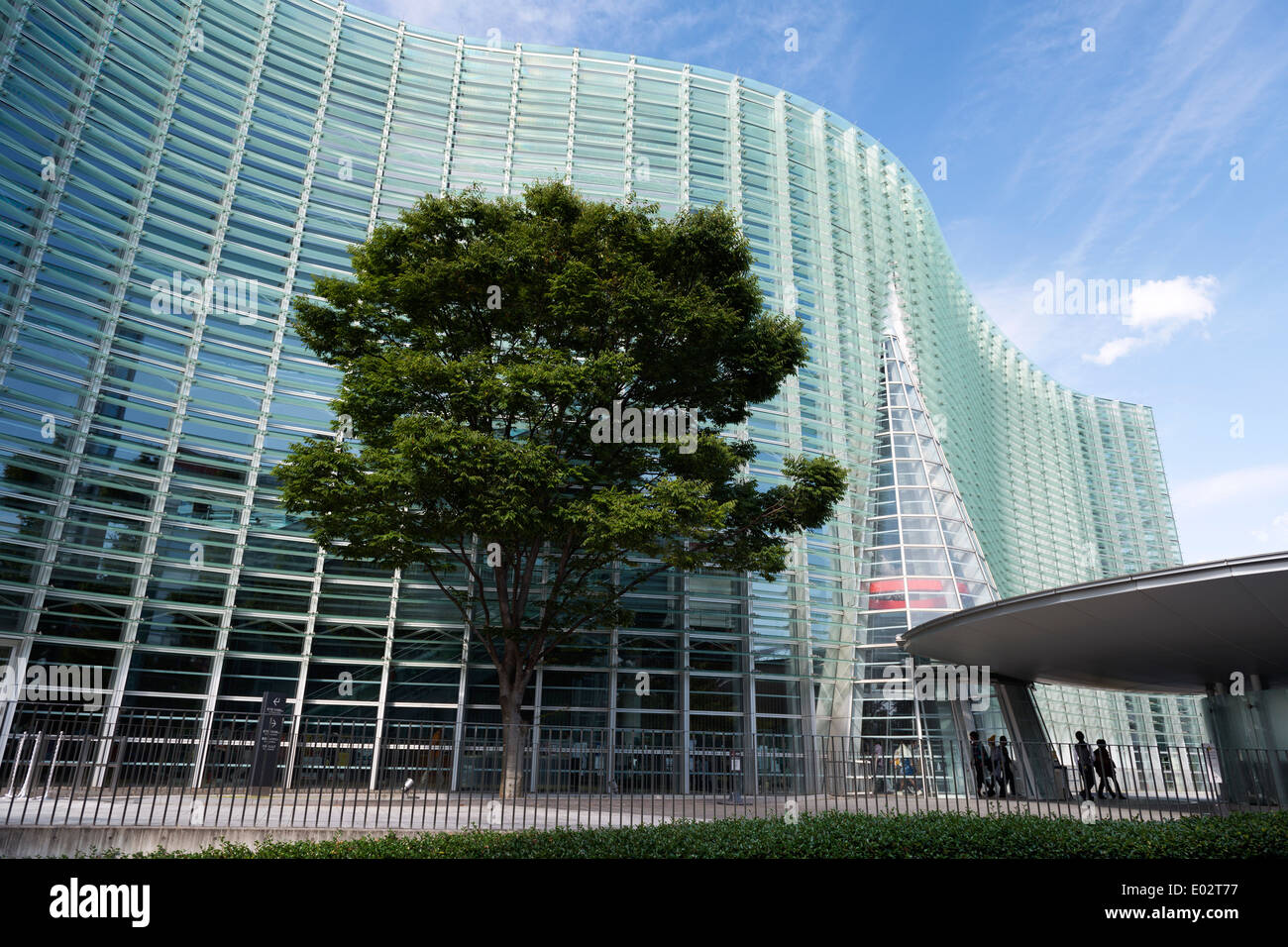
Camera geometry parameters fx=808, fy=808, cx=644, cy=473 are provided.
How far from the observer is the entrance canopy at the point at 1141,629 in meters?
14.3

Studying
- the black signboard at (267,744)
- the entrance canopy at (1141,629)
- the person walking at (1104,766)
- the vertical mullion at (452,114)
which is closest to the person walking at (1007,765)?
the person walking at (1104,766)

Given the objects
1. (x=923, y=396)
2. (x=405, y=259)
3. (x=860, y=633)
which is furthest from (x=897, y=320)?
(x=405, y=259)

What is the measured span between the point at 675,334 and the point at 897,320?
20904 mm

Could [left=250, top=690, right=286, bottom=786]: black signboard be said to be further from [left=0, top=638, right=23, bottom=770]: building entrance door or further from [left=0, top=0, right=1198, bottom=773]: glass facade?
[left=0, top=638, right=23, bottom=770]: building entrance door

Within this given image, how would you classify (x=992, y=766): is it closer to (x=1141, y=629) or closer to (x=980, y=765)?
(x=980, y=765)

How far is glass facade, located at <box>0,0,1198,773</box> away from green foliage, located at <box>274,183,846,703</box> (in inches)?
230

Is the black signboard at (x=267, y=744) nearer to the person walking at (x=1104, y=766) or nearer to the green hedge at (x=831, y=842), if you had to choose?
the green hedge at (x=831, y=842)

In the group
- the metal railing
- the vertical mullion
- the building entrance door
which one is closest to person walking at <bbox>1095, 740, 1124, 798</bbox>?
A: the metal railing

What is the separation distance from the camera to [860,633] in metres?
28.6

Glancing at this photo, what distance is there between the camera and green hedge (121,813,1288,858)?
821cm

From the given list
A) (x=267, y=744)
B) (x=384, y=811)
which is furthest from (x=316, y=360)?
(x=384, y=811)

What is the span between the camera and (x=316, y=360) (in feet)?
84.4
